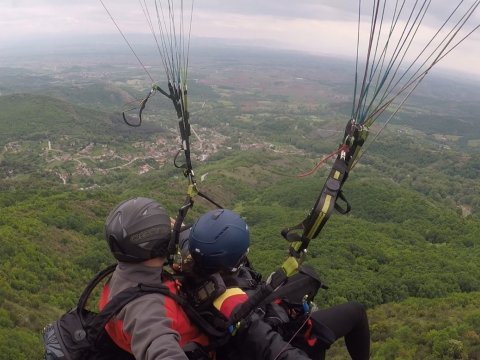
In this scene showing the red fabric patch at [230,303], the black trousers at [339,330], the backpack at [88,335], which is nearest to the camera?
the backpack at [88,335]

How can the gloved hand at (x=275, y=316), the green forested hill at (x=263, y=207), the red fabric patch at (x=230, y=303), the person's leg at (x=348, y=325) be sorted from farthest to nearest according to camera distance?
the green forested hill at (x=263, y=207)
the person's leg at (x=348, y=325)
the gloved hand at (x=275, y=316)
the red fabric patch at (x=230, y=303)

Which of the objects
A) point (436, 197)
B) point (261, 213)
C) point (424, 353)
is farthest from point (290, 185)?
point (424, 353)

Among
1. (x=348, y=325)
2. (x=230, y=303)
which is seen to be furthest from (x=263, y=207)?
(x=230, y=303)

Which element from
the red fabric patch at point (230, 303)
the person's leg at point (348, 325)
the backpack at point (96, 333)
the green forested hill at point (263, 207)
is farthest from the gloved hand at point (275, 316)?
the green forested hill at point (263, 207)

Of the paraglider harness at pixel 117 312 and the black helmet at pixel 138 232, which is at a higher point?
the black helmet at pixel 138 232

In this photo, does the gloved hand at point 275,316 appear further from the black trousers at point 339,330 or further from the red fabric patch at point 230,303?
the black trousers at point 339,330

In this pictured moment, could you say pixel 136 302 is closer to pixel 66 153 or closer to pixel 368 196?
pixel 368 196

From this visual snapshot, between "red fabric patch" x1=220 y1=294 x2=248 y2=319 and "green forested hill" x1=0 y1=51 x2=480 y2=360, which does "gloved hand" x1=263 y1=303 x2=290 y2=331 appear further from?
"green forested hill" x1=0 y1=51 x2=480 y2=360
